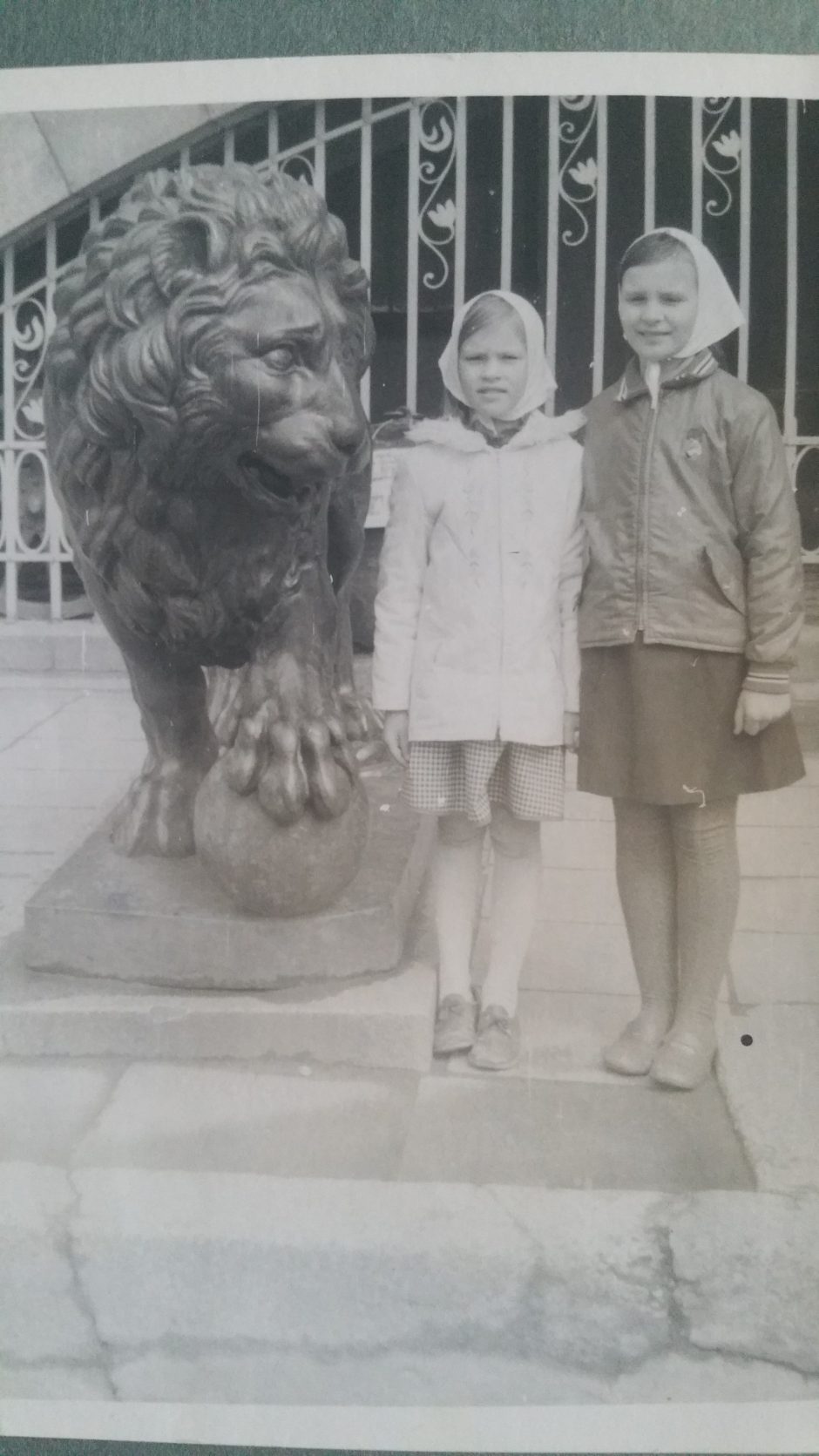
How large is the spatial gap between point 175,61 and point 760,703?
566mm

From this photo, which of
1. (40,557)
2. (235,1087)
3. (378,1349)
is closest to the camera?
(378,1349)

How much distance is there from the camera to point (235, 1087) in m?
1.00

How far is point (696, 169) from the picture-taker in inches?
36.6

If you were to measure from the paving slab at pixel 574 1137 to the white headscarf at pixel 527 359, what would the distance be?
1.52ft

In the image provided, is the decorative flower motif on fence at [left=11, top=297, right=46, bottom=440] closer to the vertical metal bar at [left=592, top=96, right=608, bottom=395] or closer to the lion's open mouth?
the lion's open mouth

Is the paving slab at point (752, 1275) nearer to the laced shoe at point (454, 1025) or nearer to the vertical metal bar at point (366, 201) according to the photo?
the laced shoe at point (454, 1025)

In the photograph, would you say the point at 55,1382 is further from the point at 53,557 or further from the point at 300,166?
the point at 300,166

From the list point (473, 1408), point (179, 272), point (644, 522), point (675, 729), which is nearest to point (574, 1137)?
point (473, 1408)

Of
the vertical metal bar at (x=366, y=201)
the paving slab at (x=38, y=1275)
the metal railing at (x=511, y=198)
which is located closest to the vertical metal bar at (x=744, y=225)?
the metal railing at (x=511, y=198)

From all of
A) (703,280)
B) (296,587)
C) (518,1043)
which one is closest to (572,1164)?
(518,1043)

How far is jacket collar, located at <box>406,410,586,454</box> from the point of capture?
969 millimetres

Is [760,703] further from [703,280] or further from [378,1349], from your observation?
[378,1349]

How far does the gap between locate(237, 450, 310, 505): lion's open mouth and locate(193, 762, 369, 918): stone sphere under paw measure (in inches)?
8.4

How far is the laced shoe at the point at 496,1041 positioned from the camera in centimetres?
100
